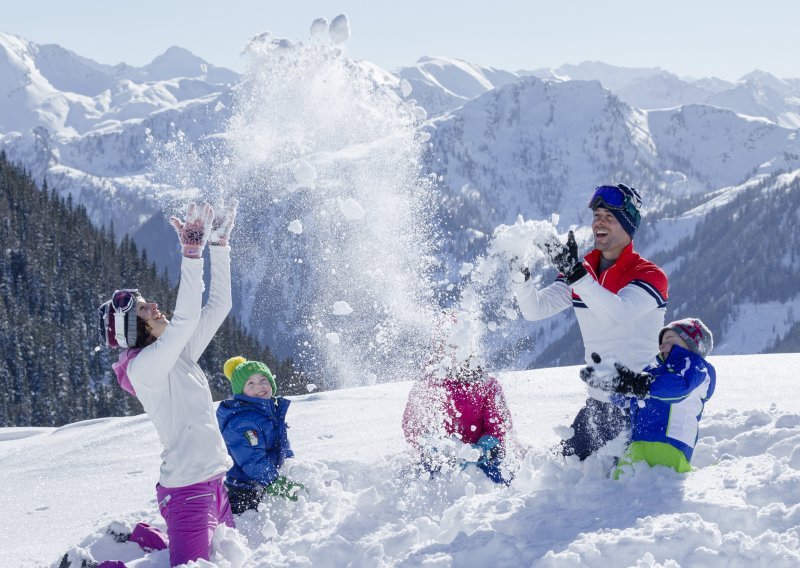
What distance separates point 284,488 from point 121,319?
2.01m

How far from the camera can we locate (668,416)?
4695 mm

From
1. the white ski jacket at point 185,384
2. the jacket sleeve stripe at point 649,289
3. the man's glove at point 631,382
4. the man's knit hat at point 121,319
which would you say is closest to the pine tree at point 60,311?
the white ski jacket at point 185,384

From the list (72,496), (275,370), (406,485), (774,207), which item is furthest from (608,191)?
(774,207)

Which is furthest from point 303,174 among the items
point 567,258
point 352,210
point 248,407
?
point 567,258

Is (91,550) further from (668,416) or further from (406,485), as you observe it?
(668,416)

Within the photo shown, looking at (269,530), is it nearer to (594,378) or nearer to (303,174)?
(594,378)

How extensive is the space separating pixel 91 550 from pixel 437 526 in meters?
2.59

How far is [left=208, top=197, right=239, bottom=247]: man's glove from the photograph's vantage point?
4715mm

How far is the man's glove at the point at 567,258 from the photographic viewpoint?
4.29 m

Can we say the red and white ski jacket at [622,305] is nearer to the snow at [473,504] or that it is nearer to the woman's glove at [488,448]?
the snow at [473,504]

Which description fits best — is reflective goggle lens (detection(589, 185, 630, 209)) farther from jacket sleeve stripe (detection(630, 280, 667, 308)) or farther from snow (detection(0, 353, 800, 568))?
snow (detection(0, 353, 800, 568))

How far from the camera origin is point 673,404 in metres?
4.74

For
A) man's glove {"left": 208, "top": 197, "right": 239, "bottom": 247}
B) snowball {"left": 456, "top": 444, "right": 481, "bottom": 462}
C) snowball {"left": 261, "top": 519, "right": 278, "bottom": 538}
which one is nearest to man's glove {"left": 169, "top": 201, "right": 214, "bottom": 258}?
man's glove {"left": 208, "top": 197, "right": 239, "bottom": 247}

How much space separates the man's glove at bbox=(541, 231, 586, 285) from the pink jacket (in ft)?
7.09
